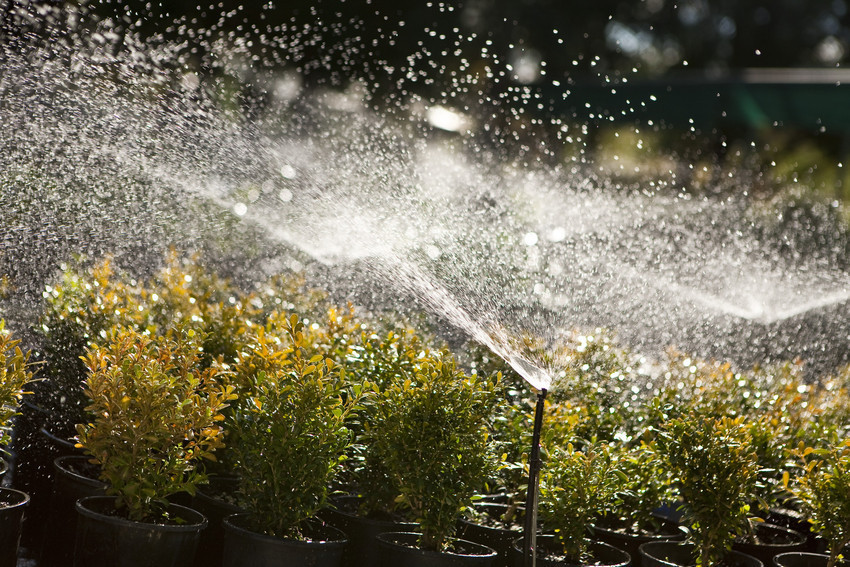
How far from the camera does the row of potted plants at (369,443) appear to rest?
145 inches

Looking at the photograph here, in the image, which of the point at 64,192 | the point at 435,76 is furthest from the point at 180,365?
the point at 435,76

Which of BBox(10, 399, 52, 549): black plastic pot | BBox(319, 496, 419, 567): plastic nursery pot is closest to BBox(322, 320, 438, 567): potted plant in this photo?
BBox(319, 496, 419, 567): plastic nursery pot

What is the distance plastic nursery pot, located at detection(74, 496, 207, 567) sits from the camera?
355 centimetres

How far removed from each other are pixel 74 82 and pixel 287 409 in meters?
6.78

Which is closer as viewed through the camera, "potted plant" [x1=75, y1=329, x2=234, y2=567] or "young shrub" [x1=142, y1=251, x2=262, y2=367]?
"potted plant" [x1=75, y1=329, x2=234, y2=567]

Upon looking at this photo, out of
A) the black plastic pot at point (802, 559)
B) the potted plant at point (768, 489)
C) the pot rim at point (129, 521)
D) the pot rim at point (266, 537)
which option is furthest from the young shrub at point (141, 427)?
the black plastic pot at point (802, 559)

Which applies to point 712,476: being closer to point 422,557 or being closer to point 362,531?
point 422,557

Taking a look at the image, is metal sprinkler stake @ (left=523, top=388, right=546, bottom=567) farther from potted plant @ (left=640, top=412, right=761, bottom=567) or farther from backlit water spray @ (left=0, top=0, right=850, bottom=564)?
potted plant @ (left=640, top=412, right=761, bottom=567)

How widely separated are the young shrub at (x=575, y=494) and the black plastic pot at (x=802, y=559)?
3.42ft

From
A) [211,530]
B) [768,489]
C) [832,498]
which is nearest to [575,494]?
[832,498]

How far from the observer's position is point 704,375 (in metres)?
5.44

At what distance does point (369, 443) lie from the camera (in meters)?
4.25

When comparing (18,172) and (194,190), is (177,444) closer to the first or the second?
(18,172)

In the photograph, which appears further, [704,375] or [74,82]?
[74,82]
